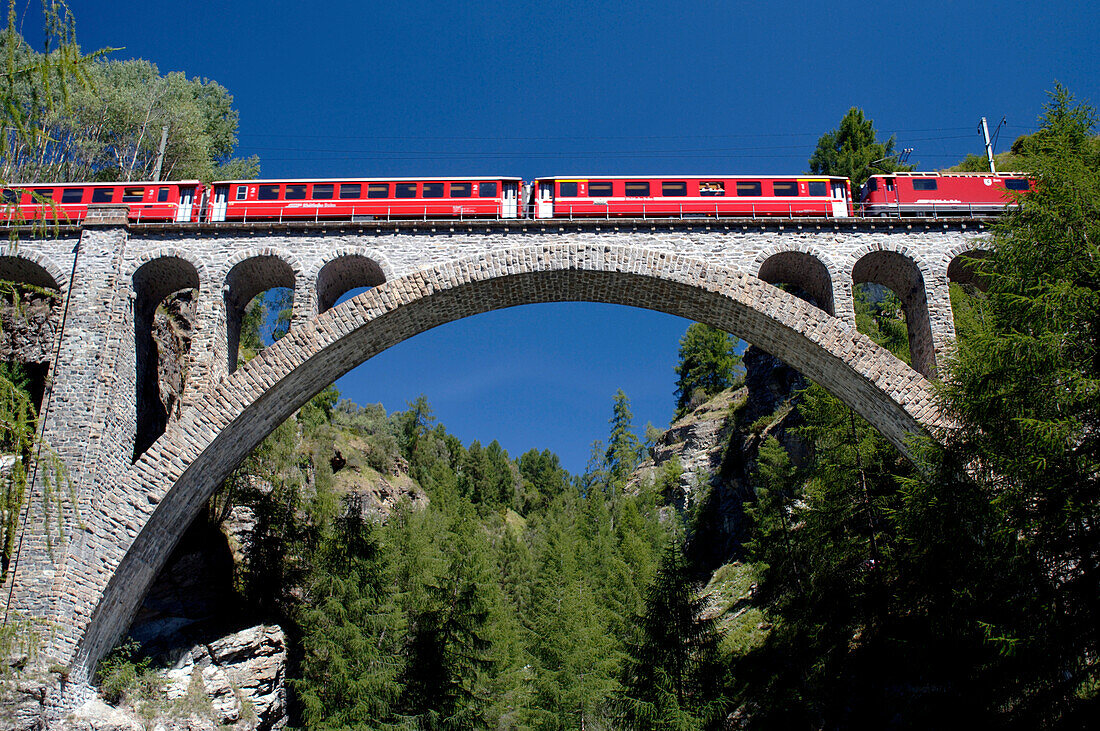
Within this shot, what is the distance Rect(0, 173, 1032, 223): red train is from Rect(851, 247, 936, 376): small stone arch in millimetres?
1301

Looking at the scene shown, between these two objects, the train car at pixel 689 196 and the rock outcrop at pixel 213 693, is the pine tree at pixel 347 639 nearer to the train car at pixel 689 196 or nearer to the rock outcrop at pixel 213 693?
the rock outcrop at pixel 213 693

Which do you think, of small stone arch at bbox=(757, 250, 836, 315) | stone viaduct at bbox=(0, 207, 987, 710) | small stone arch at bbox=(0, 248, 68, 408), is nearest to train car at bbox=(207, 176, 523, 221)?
stone viaduct at bbox=(0, 207, 987, 710)

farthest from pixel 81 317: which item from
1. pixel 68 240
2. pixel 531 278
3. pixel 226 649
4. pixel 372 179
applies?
pixel 531 278

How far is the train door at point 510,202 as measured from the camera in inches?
774

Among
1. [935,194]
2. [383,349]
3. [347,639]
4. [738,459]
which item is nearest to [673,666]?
[347,639]

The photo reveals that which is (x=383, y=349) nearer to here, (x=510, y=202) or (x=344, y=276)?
(x=344, y=276)

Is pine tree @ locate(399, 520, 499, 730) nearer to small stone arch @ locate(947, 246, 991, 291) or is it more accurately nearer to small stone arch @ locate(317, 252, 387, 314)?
small stone arch @ locate(317, 252, 387, 314)

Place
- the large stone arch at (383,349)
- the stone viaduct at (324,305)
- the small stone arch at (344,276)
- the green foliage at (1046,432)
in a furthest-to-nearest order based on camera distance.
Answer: the small stone arch at (344,276) → the stone viaduct at (324,305) → the large stone arch at (383,349) → the green foliage at (1046,432)

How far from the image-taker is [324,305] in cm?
2016

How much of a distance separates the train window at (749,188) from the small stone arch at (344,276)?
857 cm

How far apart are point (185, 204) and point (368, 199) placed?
4428 mm

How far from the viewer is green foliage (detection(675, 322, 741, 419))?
61531 millimetres

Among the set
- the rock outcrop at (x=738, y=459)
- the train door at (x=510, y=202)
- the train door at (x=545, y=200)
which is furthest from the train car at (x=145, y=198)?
the rock outcrop at (x=738, y=459)

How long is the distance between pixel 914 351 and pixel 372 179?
43.2 ft
